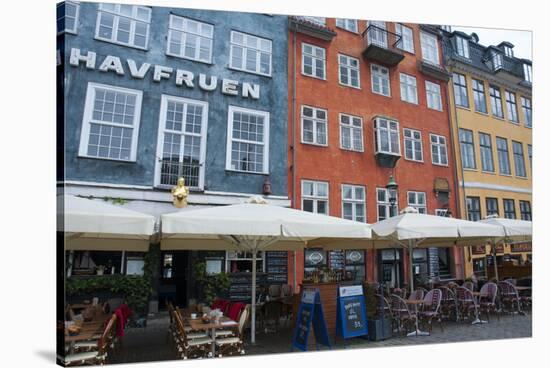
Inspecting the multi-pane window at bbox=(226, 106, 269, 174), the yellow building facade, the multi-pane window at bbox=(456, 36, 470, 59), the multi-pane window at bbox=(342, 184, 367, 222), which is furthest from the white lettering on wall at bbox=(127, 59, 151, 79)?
the multi-pane window at bbox=(456, 36, 470, 59)

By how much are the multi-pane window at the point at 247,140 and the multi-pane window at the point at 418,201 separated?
11.3ft

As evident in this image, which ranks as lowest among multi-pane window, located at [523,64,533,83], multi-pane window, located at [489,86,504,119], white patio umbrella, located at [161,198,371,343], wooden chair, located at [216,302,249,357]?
wooden chair, located at [216,302,249,357]

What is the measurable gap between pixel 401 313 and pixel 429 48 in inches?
227

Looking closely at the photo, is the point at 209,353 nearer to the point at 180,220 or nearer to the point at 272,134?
the point at 180,220

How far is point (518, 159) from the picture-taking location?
9.55m

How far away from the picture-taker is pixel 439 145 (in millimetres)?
9820

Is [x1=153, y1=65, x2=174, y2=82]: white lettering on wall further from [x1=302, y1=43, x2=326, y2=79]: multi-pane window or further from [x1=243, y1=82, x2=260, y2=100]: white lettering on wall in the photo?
[x1=302, y1=43, x2=326, y2=79]: multi-pane window

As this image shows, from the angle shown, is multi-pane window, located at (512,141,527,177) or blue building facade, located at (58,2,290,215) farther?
multi-pane window, located at (512,141,527,177)

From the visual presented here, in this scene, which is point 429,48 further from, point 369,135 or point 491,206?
point 491,206

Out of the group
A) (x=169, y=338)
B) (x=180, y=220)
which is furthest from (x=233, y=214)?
(x=169, y=338)

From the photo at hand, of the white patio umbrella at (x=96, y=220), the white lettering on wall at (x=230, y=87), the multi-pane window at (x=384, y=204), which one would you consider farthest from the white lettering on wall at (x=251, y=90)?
the white patio umbrella at (x=96, y=220)

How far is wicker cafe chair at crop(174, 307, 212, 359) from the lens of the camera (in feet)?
18.3

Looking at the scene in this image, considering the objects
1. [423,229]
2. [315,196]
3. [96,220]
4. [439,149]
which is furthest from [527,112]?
[96,220]

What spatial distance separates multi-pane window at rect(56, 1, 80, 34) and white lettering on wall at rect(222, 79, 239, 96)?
9.29 ft
